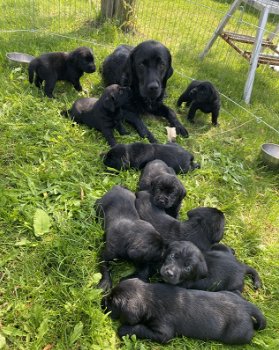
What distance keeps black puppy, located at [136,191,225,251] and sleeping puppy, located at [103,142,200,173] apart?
3.07 ft

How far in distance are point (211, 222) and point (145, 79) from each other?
8.77 feet

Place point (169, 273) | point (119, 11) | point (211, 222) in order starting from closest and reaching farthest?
point (169, 273) < point (211, 222) < point (119, 11)

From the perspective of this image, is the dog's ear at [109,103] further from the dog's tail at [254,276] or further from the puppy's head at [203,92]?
the dog's tail at [254,276]

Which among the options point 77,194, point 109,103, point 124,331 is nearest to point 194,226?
point 124,331

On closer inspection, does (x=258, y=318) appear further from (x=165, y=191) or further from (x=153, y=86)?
(x=153, y=86)

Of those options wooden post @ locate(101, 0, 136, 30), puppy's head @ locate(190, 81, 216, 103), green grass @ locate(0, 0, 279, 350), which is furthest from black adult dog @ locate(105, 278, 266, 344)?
→ wooden post @ locate(101, 0, 136, 30)

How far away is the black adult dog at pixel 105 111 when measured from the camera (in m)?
4.92

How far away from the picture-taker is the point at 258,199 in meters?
4.71

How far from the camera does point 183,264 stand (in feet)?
10.1

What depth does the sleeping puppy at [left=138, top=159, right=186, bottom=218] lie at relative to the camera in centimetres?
377

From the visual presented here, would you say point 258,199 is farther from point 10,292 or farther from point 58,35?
point 58,35

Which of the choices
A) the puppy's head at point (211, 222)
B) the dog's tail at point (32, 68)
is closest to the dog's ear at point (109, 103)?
the dog's tail at point (32, 68)

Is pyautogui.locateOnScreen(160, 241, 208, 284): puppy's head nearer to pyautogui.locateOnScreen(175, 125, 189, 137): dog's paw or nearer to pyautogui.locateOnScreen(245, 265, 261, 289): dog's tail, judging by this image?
pyautogui.locateOnScreen(245, 265, 261, 289): dog's tail

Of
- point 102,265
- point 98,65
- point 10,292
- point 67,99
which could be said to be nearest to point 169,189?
point 102,265
